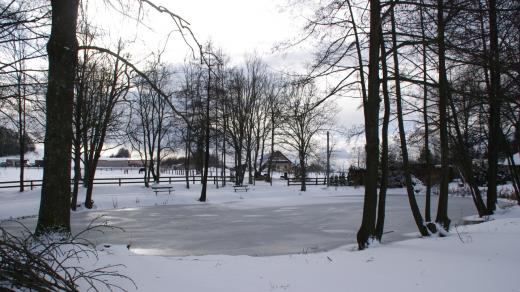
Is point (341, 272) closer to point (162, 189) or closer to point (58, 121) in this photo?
point (58, 121)

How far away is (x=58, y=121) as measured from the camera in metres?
6.33

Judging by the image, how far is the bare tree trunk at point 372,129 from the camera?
31.7 feet

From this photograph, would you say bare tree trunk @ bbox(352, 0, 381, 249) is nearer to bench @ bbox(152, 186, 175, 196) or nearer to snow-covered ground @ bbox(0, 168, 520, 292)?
snow-covered ground @ bbox(0, 168, 520, 292)

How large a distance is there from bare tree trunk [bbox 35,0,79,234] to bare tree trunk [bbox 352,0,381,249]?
626cm

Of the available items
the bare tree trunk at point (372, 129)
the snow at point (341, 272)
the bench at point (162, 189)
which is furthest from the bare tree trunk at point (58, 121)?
Answer: the bench at point (162, 189)

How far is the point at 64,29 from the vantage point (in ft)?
21.1

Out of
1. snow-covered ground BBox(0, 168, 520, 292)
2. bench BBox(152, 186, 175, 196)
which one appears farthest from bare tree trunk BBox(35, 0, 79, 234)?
bench BBox(152, 186, 175, 196)

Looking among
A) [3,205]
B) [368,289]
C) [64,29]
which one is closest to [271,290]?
[368,289]

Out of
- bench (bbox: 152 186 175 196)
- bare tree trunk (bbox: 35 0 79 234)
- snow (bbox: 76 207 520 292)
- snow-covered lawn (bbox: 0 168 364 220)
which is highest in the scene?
bare tree trunk (bbox: 35 0 79 234)

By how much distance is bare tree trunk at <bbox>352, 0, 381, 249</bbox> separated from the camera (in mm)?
9672

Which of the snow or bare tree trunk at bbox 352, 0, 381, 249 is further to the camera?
bare tree trunk at bbox 352, 0, 381, 249

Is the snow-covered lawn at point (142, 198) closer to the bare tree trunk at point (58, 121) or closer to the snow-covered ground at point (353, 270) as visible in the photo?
the bare tree trunk at point (58, 121)

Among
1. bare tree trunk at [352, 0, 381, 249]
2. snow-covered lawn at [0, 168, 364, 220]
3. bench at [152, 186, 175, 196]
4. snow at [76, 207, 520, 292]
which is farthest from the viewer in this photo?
bench at [152, 186, 175, 196]

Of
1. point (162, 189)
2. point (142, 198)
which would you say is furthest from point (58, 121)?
point (162, 189)
